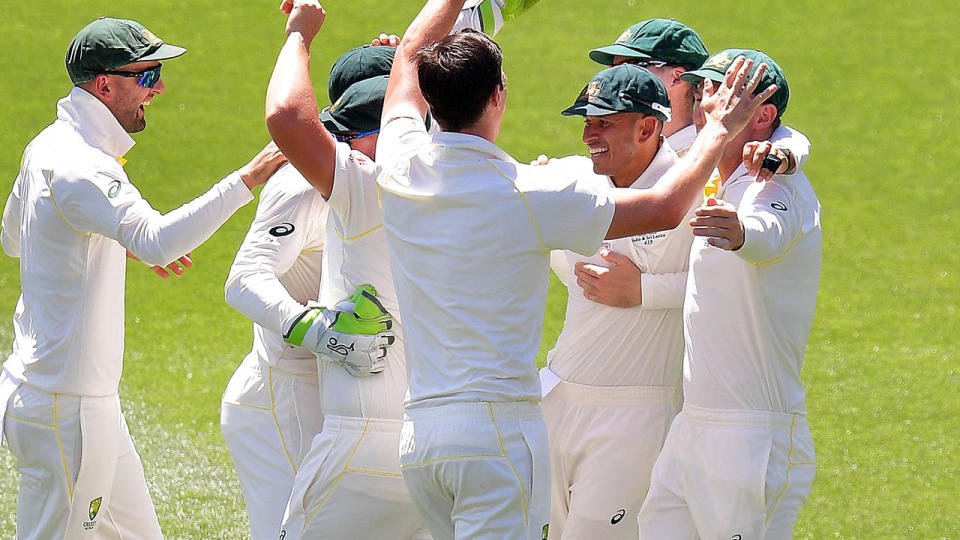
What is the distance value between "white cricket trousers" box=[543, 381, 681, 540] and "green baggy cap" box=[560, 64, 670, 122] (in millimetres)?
932

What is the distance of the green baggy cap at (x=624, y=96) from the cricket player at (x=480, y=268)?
828 millimetres

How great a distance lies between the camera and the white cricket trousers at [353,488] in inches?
153

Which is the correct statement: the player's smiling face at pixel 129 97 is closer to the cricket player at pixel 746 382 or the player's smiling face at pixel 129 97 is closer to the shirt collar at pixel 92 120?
the shirt collar at pixel 92 120

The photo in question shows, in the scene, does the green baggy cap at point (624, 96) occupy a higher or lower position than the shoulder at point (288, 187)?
higher

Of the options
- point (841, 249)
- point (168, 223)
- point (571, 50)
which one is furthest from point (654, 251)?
point (571, 50)

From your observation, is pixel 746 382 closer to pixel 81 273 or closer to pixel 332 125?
pixel 332 125

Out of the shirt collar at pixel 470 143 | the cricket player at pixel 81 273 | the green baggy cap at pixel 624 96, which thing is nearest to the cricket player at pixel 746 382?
the green baggy cap at pixel 624 96

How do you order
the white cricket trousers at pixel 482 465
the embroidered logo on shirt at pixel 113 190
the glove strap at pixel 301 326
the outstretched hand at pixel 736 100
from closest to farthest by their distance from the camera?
the white cricket trousers at pixel 482 465 → the outstretched hand at pixel 736 100 → the glove strap at pixel 301 326 → the embroidered logo on shirt at pixel 113 190

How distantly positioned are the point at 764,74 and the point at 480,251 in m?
1.20

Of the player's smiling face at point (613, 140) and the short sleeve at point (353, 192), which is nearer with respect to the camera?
the short sleeve at point (353, 192)

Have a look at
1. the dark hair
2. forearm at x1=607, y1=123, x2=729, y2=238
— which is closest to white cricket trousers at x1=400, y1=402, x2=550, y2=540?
forearm at x1=607, y1=123, x2=729, y2=238

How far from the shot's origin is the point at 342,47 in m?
13.4

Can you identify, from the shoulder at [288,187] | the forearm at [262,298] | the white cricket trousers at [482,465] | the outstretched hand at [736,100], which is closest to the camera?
the white cricket trousers at [482,465]

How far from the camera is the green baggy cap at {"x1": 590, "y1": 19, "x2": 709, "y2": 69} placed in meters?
5.09
